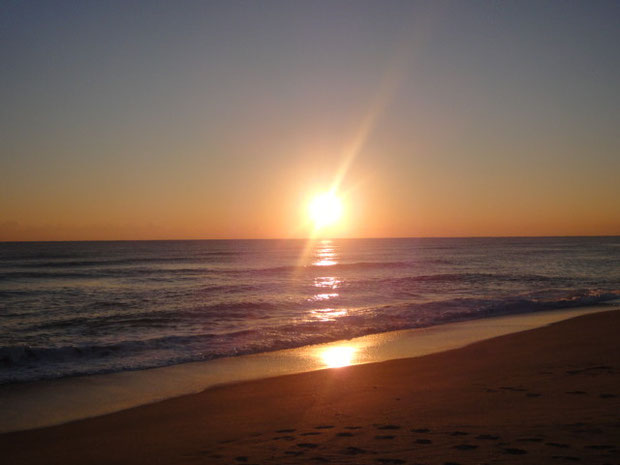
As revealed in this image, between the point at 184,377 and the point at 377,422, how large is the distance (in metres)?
4.99

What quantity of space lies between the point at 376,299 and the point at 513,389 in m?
16.3

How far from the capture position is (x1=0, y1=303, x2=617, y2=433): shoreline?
760cm

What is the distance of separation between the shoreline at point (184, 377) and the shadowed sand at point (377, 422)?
56cm

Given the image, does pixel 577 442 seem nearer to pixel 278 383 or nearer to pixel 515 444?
pixel 515 444

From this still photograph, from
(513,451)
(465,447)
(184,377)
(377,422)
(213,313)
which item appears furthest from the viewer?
(213,313)

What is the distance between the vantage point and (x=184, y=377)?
9750 millimetres

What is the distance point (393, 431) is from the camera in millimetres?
5660

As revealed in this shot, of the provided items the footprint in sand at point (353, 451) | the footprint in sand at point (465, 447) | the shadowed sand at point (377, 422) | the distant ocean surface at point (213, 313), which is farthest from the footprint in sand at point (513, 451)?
the distant ocean surface at point (213, 313)

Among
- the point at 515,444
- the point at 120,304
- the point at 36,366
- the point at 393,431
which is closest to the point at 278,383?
the point at 393,431

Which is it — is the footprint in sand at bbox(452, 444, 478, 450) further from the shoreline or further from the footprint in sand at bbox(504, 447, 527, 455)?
the shoreline

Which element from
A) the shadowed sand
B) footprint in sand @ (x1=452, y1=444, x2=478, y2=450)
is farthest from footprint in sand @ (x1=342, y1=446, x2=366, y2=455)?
footprint in sand @ (x1=452, y1=444, x2=478, y2=450)

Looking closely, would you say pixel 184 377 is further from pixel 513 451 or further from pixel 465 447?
pixel 513 451

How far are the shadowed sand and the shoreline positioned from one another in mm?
565

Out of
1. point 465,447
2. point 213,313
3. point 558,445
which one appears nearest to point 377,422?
point 465,447
